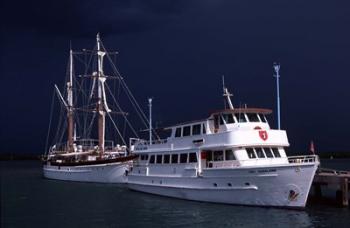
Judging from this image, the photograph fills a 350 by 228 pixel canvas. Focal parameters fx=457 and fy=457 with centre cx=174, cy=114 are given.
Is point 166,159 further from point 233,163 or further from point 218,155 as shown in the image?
point 233,163

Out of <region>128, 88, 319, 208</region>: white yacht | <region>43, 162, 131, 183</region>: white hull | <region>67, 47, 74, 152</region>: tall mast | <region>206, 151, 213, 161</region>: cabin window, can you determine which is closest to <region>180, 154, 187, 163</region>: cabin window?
<region>128, 88, 319, 208</region>: white yacht

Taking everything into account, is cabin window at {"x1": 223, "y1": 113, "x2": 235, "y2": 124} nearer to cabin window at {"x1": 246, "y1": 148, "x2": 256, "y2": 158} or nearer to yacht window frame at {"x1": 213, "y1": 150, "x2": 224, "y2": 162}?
yacht window frame at {"x1": 213, "y1": 150, "x2": 224, "y2": 162}

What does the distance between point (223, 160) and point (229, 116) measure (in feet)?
10.6

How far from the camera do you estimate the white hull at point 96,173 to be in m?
56.5

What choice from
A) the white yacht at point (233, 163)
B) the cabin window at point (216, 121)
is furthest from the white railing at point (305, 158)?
the cabin window at point (216, 121)

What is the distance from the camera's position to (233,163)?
31172 mm

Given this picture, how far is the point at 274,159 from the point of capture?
103 ft

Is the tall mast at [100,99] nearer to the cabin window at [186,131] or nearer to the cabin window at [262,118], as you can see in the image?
the cabin window at [186,131]

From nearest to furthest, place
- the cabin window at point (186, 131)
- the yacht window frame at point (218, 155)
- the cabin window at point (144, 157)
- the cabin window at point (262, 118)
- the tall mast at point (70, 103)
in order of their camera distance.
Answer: the yacht window frame at point (218, 155) < the cabin window at point (262, 118) < the cabin window at point (186, 131) < the cabin window at point (144, 157) < the tall mast at point (70, 103)

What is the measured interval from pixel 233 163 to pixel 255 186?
98.0 inches

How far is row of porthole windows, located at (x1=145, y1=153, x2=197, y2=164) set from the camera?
34250 millimetres

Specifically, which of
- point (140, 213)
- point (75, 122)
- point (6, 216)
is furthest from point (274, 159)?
point (75, 122)

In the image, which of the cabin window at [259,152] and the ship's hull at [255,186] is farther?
the cabin window at [259,152]

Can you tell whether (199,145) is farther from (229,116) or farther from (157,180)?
(157,180)
